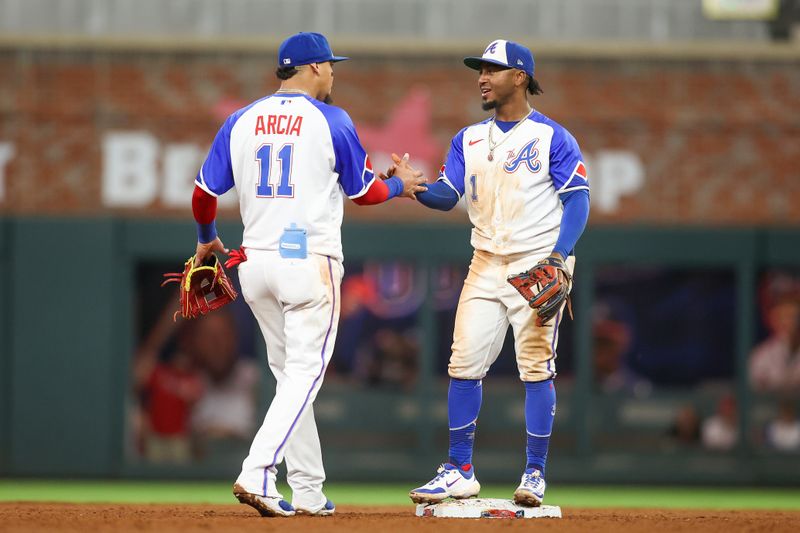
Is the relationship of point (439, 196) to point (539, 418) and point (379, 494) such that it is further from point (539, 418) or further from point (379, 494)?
point (379, 494)

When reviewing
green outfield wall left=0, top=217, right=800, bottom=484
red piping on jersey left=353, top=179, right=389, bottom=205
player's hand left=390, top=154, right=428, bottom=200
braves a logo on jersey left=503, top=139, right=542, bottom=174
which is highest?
braves a logo on jersey left=503, top=139, right=542, bottom=174

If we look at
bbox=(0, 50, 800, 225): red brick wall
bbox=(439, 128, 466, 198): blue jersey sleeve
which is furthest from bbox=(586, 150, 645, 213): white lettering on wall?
bbox=(439, 128, 466, 198): blue jersey sleeve

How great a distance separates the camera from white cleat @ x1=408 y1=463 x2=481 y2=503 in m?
7.22

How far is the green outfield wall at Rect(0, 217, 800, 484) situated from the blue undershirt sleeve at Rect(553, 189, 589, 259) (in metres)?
6.66

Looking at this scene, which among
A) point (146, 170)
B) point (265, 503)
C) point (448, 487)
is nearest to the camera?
point (265, 503)

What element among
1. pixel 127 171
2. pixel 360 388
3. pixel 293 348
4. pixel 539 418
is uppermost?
pixel 127 171

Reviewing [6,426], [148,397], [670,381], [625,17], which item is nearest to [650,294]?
[670,381]

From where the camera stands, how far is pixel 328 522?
670 centimetres

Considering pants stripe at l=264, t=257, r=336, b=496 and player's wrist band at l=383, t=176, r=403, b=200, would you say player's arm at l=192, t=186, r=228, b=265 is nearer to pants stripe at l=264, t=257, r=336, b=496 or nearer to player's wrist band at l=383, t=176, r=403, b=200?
pants stripe at l=264, t=257, r=336, b=496

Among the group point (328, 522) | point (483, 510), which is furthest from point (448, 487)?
point (328, 522)

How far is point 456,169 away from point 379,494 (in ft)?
19.3

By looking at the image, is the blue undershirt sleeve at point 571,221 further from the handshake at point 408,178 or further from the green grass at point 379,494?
the green grass at point 379,494

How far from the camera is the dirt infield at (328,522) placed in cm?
641

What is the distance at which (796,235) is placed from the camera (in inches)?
552
